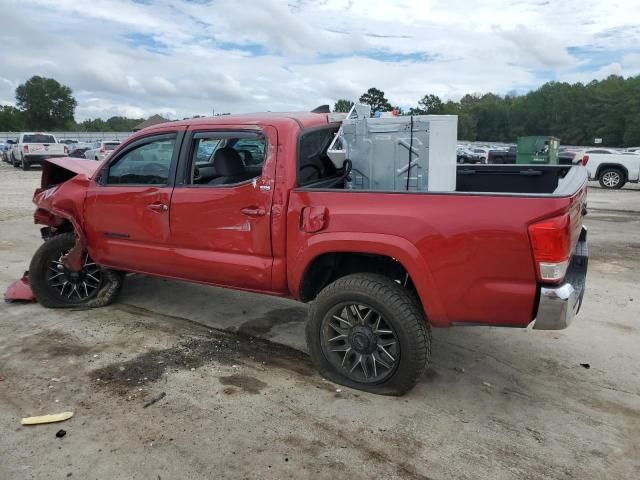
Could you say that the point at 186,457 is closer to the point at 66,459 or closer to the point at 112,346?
the point at 66,459

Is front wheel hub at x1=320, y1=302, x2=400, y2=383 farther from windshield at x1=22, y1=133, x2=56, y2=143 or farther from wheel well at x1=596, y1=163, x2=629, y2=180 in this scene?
windshield at x1=22, y1=133, x2=56, y2=143

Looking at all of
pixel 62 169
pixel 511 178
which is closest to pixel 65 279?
pixel 62 169

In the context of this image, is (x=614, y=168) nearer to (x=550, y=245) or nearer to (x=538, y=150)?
(x=538, y=150)

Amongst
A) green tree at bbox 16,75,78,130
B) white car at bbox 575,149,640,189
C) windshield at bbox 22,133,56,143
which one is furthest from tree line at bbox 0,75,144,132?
white car at bbox 575,149,640,189

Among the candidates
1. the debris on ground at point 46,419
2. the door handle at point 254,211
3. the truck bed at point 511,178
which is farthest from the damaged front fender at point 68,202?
the truck bed at point 511,178

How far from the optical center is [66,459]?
2.81m

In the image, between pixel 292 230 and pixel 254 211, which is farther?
pixel 254 211

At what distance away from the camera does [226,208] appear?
3.86 metres

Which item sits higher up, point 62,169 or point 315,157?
point 315,157

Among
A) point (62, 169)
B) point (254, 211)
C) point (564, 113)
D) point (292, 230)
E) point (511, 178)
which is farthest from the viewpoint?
point (564, 113)

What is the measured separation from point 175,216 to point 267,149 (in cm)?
97

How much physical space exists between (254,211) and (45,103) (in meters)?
117

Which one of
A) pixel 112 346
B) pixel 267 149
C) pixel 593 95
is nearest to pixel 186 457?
pixel 112 346

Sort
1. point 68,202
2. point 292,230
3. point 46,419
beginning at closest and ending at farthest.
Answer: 1. point 46,419
2. point 292,230
3. point 68,202
